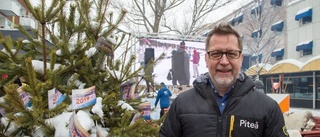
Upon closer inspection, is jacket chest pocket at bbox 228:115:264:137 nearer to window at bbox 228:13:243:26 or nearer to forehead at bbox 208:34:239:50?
forehead at bbox 208:34:239:50

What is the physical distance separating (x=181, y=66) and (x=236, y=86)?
11745mm

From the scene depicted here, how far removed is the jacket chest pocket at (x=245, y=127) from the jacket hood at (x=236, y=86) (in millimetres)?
163

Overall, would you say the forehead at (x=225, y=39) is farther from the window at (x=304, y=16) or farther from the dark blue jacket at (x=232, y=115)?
the window at (x=304, y=16)

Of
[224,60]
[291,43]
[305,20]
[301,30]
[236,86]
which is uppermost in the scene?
[305,20]

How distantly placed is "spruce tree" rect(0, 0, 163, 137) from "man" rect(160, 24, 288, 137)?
2.60ft

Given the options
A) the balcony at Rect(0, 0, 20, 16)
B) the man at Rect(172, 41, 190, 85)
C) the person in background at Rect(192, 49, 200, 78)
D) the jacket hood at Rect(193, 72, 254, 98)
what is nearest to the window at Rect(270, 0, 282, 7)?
the person in background at Rect(192, 49, 200, 78)

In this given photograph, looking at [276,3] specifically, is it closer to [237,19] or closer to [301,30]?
[301,30]

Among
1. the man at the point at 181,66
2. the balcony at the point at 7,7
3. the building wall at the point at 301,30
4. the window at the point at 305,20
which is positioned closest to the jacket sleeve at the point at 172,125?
the man at the point at 181,66

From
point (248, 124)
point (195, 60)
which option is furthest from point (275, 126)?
point (195, 60)

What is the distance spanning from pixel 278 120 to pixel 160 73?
11790 millimetres

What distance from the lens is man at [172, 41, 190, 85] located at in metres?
13.6

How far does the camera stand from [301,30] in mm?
25125

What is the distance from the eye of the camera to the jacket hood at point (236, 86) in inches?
72.1

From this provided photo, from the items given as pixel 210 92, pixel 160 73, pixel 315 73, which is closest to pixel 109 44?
pixel 210 92
